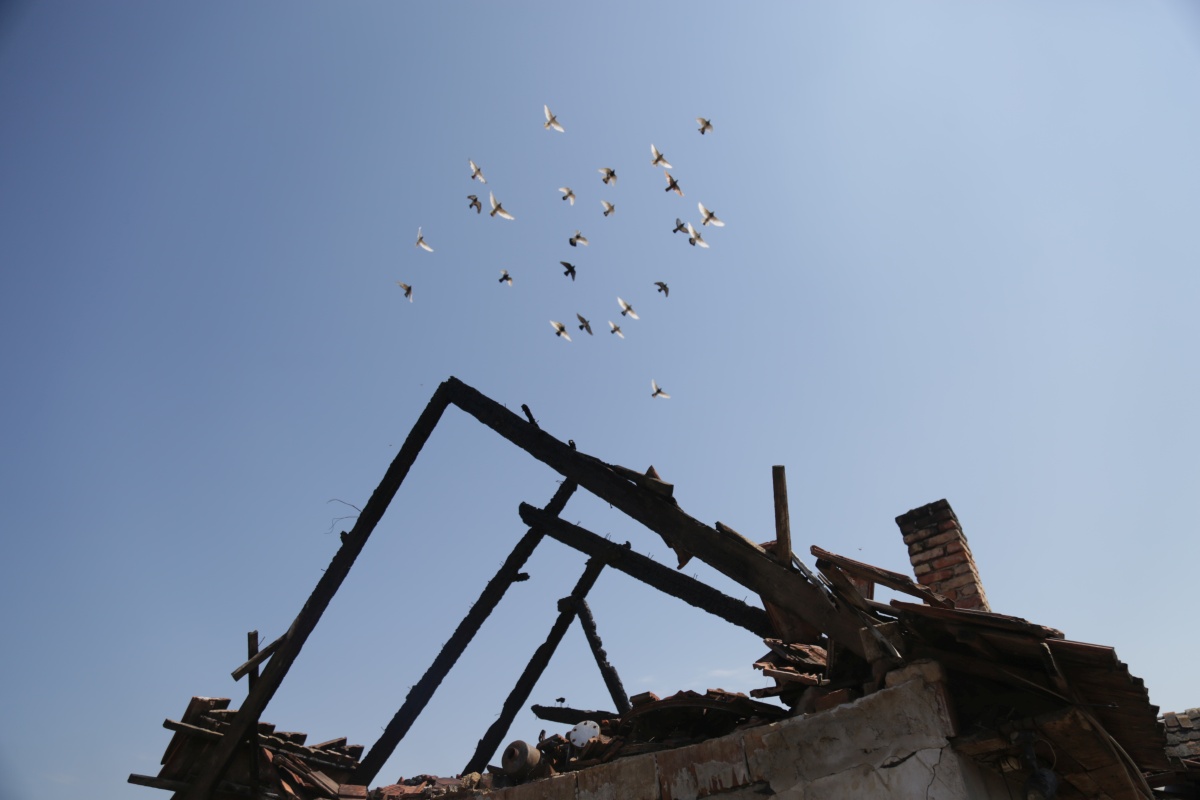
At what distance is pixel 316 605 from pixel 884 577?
209 inches

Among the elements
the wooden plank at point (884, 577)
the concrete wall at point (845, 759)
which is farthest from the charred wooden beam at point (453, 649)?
the wooden plank at point (884, 577)

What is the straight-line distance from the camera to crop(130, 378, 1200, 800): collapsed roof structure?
13.6 feet

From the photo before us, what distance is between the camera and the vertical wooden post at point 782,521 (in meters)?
5.31

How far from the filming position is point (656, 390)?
337 inches

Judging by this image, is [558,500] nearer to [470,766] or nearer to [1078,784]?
[470,766]

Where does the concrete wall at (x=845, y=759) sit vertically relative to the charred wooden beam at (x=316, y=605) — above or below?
below

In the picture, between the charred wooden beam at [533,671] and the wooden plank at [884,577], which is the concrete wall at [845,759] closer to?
the wooden plank at [884,577]

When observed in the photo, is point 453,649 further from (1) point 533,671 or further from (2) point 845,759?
(2) point 845,759

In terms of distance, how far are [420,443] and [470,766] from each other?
10.9 ft

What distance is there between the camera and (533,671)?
845 centimetres

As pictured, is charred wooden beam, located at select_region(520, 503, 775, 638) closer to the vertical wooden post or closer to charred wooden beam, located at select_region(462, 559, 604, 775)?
charred wooden beam, located at select_region(462, 559, 604, 775)

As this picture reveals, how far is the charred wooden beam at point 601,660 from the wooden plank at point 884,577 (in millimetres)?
3661

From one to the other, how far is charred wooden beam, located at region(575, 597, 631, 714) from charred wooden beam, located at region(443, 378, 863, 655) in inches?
93.0

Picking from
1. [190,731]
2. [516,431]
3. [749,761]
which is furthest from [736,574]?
[190,731]
